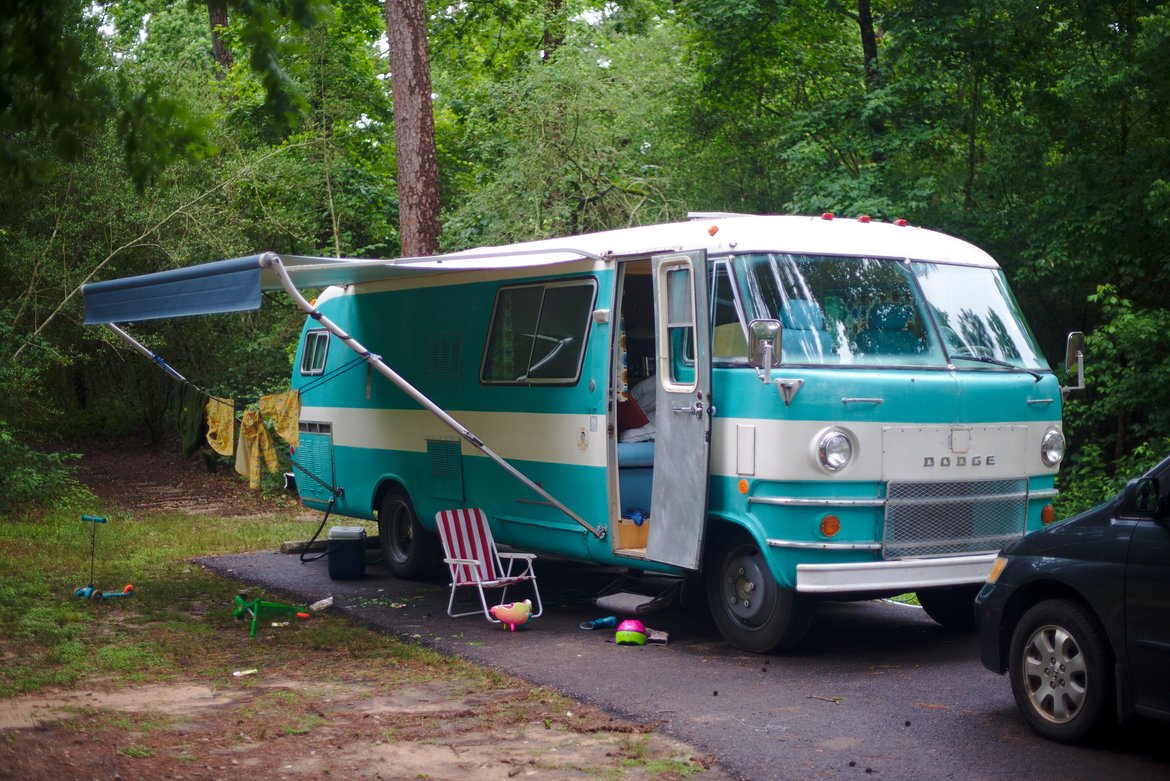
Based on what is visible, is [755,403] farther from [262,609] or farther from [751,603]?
[262,609]

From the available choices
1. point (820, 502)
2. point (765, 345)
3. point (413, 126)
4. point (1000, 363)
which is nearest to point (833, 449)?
point (820, 502)

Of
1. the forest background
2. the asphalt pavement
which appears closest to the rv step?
the asphalt pavement

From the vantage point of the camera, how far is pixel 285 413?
1234cm

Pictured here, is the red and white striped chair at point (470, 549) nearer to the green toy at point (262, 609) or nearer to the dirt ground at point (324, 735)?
the green toy at point (262, 609)

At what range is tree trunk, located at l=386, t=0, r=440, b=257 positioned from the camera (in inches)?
629

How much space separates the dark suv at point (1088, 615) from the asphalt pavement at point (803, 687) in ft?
0.80

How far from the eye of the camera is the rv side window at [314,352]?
13016 millimetres

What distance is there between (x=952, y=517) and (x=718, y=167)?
12922mm

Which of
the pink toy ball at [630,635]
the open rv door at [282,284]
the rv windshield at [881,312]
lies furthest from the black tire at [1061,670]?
the open rv door at [282,284]

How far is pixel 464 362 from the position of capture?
1072cm

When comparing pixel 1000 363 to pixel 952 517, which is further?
pixel 1000 363

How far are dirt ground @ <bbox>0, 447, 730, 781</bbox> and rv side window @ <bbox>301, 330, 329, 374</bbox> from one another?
18.2ft

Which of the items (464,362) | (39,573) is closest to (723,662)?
(464,362)

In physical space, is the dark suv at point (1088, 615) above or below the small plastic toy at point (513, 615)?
above
